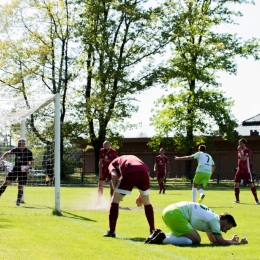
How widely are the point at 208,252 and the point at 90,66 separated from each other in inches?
1393

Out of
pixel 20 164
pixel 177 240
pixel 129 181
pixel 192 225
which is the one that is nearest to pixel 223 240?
pixel 192 225

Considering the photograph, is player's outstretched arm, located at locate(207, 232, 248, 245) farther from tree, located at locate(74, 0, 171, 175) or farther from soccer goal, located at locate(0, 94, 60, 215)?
tree, located at locate(74, 0, 171, 175)

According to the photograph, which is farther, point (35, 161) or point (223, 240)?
point (35, 161)

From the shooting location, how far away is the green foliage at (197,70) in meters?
42.2

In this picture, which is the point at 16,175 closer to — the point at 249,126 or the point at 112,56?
the point at 112,56

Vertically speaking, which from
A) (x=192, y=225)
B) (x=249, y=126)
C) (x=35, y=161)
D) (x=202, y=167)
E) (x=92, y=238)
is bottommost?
(x=92, y=238)

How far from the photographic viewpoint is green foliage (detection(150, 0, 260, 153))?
42.2 m

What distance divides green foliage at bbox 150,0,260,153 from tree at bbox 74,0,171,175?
1.67m

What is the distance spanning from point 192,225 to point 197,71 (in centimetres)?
3348

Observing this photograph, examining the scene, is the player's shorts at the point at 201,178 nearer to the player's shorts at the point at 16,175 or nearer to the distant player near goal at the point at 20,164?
the distant player near goal at the point at 20,164

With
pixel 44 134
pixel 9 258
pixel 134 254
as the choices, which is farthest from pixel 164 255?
pixel 44 134

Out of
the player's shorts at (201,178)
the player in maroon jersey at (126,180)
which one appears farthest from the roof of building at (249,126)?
the player in maroon jersey at (126,180)

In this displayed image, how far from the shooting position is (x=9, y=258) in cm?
777

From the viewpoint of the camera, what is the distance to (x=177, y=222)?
9305 millimetres
